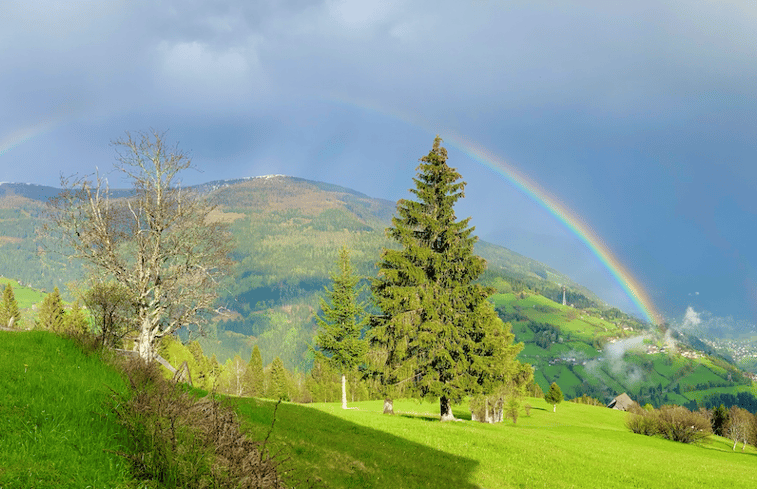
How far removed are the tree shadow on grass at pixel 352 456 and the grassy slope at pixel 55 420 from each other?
14.2 feet

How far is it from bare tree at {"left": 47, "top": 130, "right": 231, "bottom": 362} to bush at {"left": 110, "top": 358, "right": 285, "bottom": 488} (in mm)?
15848

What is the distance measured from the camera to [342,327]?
4012cm

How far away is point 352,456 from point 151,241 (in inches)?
626

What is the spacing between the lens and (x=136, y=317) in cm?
2067

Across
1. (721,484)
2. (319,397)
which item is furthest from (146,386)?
(319,397)

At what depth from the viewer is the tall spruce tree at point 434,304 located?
23.4m

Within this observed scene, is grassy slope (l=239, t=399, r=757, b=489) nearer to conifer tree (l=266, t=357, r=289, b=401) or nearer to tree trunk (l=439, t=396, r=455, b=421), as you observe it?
tree trunk (l=439, t=396, r=455, b=421)

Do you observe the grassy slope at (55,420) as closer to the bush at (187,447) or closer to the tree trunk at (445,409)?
the bush at (187,447)

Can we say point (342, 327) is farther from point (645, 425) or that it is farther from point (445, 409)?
point (645, 425)

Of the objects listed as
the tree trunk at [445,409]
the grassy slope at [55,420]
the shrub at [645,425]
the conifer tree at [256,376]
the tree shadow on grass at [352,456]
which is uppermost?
the grassy slope at [55,420]

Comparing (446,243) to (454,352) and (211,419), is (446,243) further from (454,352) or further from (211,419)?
(211,419)

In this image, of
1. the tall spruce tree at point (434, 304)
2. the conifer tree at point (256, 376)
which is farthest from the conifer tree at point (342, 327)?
the conifer tree at point (256, 376)

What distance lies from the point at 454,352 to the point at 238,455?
19.9 meters

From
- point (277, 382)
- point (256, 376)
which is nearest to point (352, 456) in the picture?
point (277, 382)
